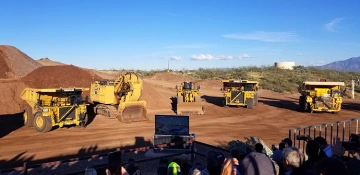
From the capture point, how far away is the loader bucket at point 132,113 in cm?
1847

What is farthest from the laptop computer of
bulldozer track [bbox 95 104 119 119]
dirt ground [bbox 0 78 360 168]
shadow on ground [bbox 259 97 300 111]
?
shadow on ground [bbox 259 97 300 111]

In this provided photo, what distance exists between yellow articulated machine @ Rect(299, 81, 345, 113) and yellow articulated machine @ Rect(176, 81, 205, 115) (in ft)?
24.5

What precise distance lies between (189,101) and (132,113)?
6665 mm

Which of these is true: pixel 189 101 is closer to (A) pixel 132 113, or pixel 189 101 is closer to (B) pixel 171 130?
(A) pixel 132 113

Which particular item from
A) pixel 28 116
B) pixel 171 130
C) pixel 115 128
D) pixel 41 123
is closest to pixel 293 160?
pixel 171 130

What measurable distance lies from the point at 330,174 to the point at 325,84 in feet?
72.0

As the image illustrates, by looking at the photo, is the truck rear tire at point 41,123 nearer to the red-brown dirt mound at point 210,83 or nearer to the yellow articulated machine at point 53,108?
the yellow articulated machine at point 53,108

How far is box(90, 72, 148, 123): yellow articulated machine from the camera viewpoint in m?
18.7

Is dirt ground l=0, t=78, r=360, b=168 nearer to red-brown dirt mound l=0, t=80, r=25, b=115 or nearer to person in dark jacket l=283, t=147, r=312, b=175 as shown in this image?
red-brown dirt mound l=0, t=80, r=25, b=115

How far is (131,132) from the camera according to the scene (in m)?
16.4

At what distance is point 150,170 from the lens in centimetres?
988

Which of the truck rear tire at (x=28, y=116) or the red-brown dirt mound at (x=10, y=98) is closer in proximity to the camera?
the truck rear tire at (x=28, y=116)

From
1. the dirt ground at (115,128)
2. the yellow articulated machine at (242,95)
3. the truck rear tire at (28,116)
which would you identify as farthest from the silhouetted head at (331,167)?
the yellow articulated machine at (242,95)

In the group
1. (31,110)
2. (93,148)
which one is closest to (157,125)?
(93,148)
